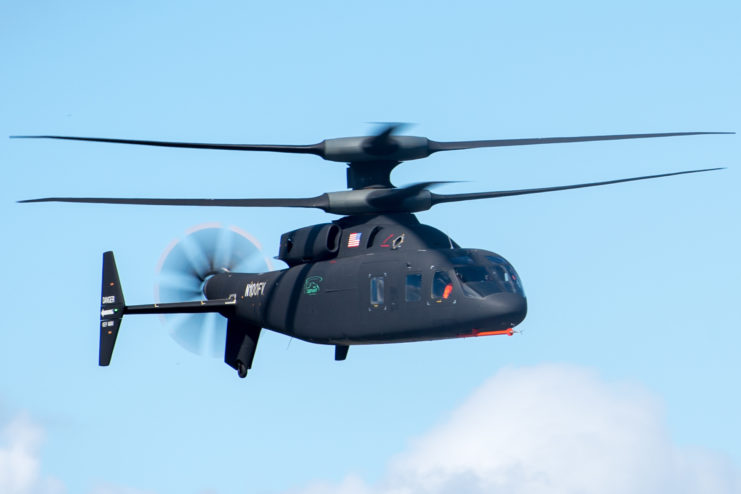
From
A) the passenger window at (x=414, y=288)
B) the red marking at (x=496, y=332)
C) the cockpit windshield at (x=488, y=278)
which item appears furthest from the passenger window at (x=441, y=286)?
the red marking at (x=496, y=332)

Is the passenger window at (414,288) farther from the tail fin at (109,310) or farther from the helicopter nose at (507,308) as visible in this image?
the tail fin at (109,310)

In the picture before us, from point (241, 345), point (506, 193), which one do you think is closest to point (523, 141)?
point (506, 193)

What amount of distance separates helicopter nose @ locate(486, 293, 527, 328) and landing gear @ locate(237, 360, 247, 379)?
11.5m

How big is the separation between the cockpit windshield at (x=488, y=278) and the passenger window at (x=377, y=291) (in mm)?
2287

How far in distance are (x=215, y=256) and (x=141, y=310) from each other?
335cm

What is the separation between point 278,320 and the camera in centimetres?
3625

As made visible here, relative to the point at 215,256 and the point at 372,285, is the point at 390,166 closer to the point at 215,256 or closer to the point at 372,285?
the point at 372,285

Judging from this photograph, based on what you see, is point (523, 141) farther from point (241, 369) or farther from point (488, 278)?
point (241, 369)

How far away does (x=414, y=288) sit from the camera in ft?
104

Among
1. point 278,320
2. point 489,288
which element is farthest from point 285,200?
point 489,288

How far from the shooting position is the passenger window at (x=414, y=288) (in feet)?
103

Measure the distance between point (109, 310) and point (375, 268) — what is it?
1061 centimetres

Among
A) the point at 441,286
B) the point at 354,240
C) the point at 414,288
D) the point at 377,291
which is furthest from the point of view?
the point at 354,240

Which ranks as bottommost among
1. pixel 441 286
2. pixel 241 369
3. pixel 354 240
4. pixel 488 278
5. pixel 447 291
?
pixel 241 369
